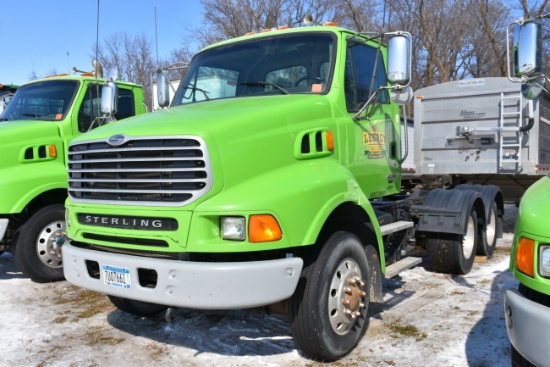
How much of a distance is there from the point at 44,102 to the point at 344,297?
5.39m

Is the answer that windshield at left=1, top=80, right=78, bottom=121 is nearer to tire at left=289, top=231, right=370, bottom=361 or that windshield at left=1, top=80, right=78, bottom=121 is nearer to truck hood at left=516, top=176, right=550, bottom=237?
tire at left=289, top=231, right=370, bottom=361

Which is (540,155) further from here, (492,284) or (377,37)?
(377,37)

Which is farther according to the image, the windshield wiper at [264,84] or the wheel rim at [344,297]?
the windshield wiper at [264,84]

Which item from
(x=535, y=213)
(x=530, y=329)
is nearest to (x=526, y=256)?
(x=535, y=213)

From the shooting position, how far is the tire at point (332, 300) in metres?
3.67

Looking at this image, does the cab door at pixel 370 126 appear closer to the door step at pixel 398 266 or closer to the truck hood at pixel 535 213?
the door step at pixel 398 266

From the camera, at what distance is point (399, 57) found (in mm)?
4312

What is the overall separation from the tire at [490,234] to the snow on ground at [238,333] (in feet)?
4.10

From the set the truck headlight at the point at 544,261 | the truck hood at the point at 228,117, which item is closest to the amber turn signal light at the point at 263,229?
the truck hood at the point at 228,117

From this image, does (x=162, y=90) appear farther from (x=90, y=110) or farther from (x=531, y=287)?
(x=531, y=287)

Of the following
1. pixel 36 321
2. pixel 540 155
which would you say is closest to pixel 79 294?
pixel 36 321

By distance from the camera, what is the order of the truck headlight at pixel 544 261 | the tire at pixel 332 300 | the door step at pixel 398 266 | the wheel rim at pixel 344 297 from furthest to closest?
the door step at pixel 398 266, the wheel rim at pixel 344 297, the tire at pixel 332 300, the truck headlight at pixel 544 261

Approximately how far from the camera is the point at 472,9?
1124 inches

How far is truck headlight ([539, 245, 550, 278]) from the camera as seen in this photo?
261 centimetres
